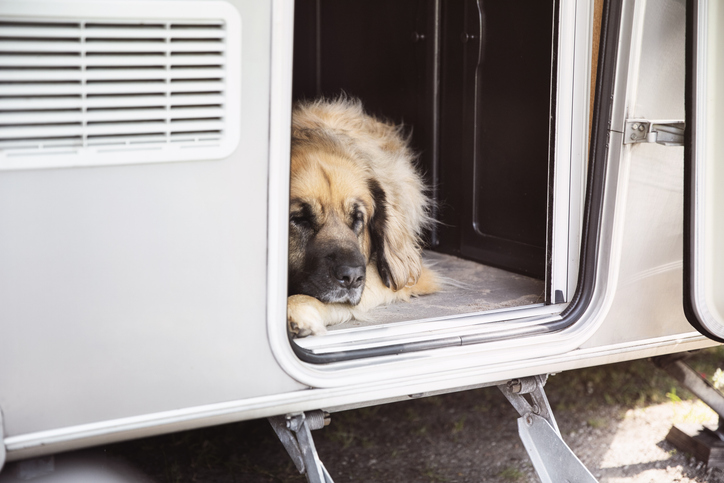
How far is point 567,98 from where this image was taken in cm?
241

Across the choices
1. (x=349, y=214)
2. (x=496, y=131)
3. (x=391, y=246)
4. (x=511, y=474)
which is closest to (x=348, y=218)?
(x=349, y=214)

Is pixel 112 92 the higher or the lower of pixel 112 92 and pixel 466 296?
the higher

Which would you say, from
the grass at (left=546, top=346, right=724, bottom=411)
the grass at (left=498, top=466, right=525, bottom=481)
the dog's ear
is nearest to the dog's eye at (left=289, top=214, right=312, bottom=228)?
the dog's ear

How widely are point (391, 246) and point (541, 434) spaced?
116 centimetres

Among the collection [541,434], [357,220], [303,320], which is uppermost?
[357,220]

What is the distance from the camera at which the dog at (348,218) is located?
259 centimetres

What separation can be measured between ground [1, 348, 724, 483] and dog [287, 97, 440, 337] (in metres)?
0.78

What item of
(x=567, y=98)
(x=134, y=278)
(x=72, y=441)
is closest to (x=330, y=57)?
(x=567, y=98)

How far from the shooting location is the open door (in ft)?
6.77

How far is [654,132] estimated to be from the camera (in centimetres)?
224

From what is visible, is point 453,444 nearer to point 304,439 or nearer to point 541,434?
point 541,434

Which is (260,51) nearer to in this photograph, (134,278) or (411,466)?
(134,278)

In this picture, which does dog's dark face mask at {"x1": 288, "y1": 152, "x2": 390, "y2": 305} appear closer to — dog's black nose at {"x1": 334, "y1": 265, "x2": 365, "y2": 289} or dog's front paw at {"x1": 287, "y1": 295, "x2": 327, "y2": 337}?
dog's black nose at {"x1": 334, "y1": 265, "x2": 365, "y2": 289}

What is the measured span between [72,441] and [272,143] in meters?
0.95
